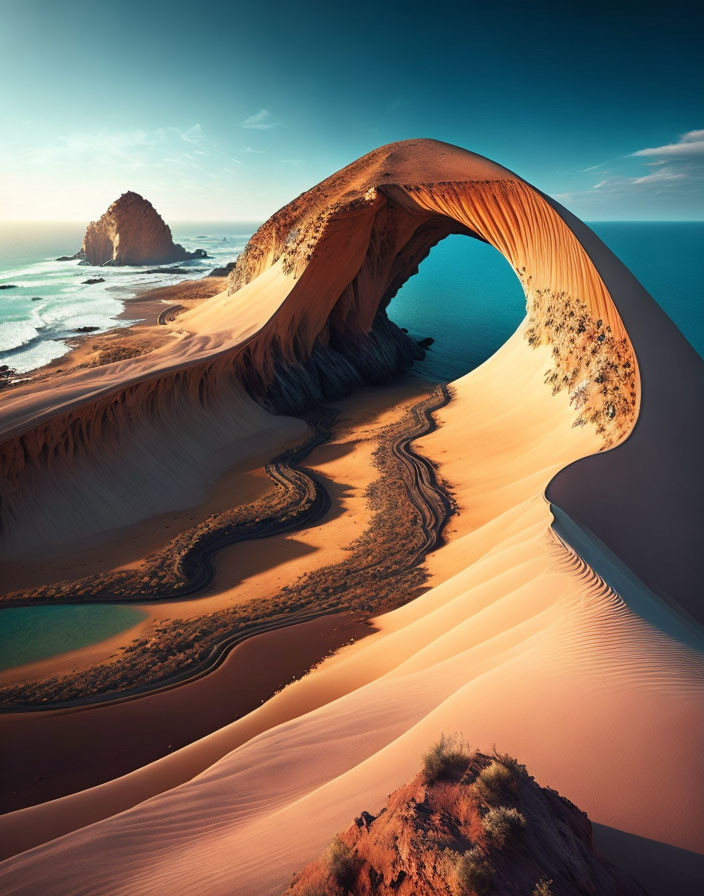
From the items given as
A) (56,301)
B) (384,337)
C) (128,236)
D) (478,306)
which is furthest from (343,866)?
(128,236)

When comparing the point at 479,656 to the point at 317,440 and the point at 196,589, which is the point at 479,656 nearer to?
the point at 196,589

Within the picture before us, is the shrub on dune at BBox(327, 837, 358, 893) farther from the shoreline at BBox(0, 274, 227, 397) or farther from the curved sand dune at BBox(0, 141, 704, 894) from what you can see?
the shoreline at BBox(0, 274, 227, 397)

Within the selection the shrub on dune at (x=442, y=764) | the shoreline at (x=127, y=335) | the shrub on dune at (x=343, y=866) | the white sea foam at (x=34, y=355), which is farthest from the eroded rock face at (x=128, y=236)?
the shrub on dune at (x=343, y=866)

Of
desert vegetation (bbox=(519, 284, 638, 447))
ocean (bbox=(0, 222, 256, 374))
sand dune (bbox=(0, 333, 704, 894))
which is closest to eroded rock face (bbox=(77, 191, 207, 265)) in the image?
ocean (bbox=(0, 222, 256, 374))

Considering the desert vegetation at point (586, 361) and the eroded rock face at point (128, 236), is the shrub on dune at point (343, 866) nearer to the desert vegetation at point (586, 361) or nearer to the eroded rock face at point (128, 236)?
the desert vegetation at point (586, 361)

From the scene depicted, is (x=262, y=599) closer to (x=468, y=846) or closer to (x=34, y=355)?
(x=468, y=846)

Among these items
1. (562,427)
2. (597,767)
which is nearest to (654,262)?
(562,427)
